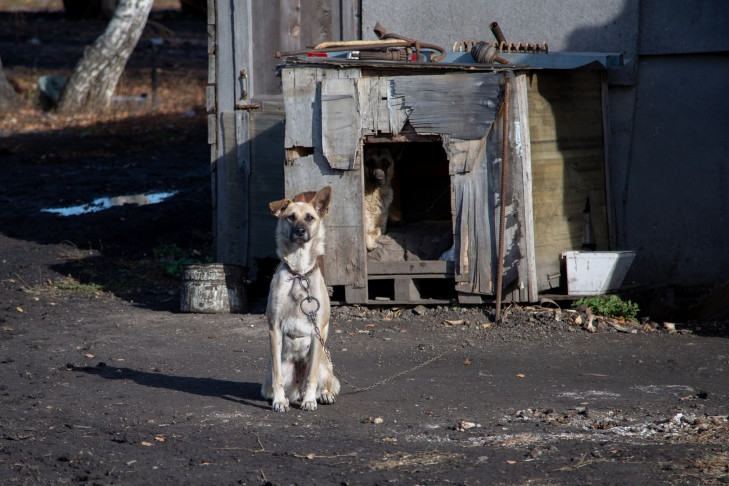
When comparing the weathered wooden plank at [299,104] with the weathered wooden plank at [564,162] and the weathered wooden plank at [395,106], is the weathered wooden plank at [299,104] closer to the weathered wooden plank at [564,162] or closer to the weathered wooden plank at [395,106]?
the weathered wooden plank at [395,106]

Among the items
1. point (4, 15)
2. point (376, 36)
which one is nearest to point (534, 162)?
point (376, 36)

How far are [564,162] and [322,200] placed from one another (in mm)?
3722

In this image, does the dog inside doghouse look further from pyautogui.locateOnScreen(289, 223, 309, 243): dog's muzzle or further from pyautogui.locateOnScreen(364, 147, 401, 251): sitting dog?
pyautogui.locateOnScreen(289, 223, 309, 243): dog's muzzle

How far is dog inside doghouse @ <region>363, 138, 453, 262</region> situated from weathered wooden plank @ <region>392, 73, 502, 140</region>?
Answer: 267 millimetres

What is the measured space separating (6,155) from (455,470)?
542 inches

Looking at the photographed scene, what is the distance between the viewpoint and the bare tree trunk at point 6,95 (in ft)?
62.8

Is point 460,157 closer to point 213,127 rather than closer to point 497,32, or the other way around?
point 497,32

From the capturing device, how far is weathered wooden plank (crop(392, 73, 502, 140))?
8.60 meters

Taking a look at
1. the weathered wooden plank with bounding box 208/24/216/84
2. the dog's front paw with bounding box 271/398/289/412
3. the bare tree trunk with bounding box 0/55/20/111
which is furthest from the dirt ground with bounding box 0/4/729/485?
the bare tree trunk with bounding box 0/55/20/111

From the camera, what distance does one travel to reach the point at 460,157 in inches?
345

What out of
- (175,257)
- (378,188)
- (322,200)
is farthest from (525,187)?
(175,257)

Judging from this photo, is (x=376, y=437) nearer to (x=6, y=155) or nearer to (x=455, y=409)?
(x=455, y=409)

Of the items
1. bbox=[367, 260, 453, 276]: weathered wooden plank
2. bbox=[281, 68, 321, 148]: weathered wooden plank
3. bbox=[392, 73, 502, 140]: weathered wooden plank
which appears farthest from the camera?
bbox=[367, 260, 453, 276]: weathered wooden plank

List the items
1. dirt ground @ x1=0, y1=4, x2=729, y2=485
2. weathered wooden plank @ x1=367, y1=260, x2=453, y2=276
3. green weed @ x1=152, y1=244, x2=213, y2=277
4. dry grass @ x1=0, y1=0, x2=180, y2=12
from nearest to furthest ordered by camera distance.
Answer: dirt ground @ x1=0, y1=4, x2=729, y2=485 → weathered wooden plank @ x1=367, y1=260, x2=453, y2=276 → green weed @ x1=152, y1=244, x2=213, y2=277 → dry grass @ x1=0, y1=0, x2=180, y2=12
